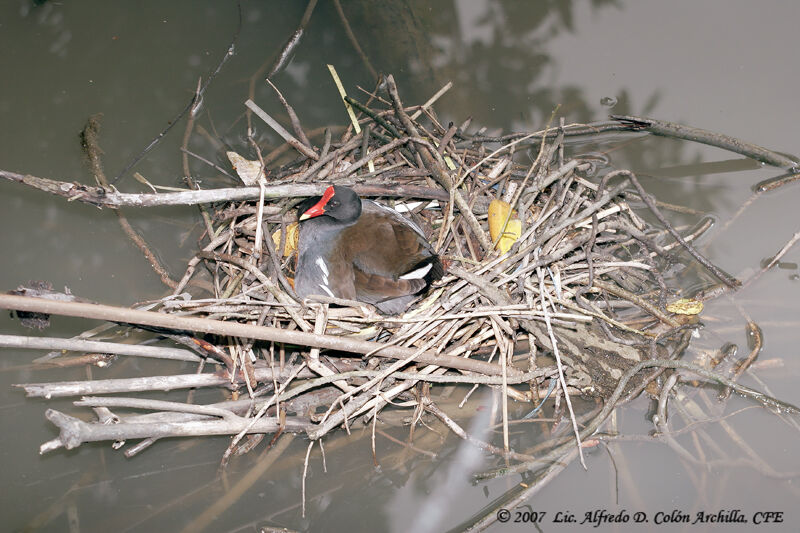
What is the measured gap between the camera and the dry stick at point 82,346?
1.61 meters

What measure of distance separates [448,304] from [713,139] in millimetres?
1130

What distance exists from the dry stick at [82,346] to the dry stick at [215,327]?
307 millimetres

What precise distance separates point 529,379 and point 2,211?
1.93m

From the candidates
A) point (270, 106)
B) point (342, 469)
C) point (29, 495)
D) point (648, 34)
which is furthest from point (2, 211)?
point (648, 34)

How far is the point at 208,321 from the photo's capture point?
1.47 meters

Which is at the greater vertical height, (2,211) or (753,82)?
(753,82)

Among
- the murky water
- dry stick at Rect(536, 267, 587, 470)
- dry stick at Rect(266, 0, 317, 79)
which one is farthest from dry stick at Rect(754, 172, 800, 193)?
dry stick at Rect(266, 0, 317, 79)

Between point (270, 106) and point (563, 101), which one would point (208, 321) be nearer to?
point (270, 106)

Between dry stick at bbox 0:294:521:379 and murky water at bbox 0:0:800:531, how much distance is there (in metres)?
0.32

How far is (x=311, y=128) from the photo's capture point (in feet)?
8.09

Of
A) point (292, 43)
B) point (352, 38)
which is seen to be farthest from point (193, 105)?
point (352, 38)

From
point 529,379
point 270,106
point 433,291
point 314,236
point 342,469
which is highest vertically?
point 270,106

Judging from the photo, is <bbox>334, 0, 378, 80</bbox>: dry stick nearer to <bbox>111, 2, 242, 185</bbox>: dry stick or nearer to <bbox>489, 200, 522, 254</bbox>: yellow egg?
<bbox>111, 2, 242, 185</bbox>: dry stick

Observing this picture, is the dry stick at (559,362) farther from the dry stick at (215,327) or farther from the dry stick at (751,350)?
the dry stick at (751,350)
